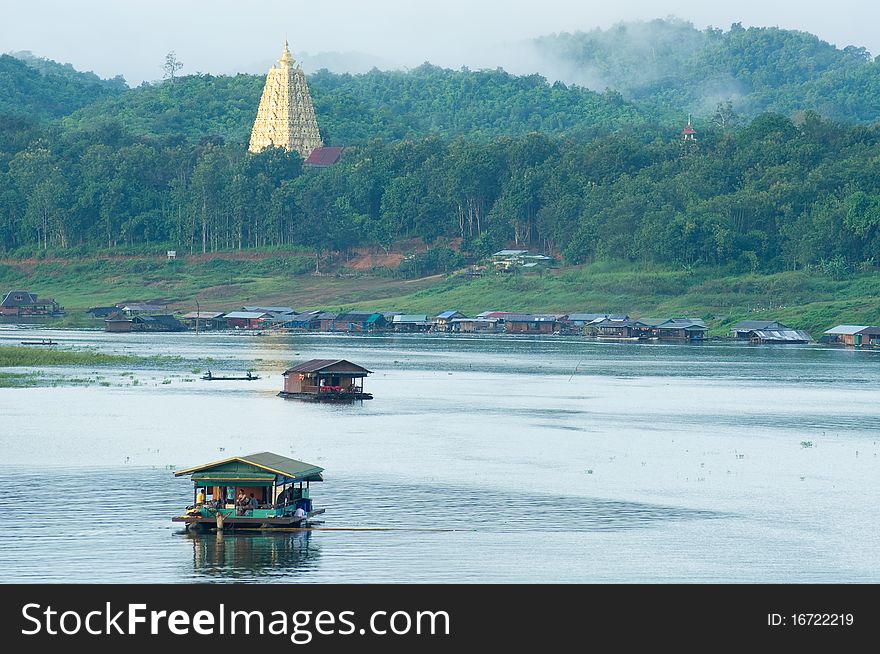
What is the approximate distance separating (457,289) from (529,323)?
42.8 ft

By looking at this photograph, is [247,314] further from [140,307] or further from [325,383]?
[325,383]

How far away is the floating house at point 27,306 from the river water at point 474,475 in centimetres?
6707

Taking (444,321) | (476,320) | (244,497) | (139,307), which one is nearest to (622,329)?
(476,320)

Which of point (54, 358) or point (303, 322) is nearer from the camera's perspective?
point (54, 358)

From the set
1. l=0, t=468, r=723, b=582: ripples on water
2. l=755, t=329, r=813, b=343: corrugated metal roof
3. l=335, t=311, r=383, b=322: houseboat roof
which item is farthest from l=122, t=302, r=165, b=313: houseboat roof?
l=0, t=468, r=723, b=582: ripples on water

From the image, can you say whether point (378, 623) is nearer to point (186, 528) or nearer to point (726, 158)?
point (186, 528)

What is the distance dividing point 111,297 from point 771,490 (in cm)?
12954

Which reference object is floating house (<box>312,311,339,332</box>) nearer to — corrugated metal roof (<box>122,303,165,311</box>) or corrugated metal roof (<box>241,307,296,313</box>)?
corrugated metal roof (<box>241,307,296,313</box>)

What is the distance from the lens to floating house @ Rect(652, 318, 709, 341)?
146 metres

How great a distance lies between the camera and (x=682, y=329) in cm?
14612

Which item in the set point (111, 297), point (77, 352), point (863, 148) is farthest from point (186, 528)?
point (863, 148)

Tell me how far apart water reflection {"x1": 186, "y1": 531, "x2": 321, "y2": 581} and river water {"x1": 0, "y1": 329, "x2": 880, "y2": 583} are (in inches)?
4.0

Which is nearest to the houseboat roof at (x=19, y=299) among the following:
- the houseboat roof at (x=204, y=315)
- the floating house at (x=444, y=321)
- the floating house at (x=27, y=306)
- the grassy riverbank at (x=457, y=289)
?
the floating house at (x=27, y=306)

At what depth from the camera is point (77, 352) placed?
11506cm
